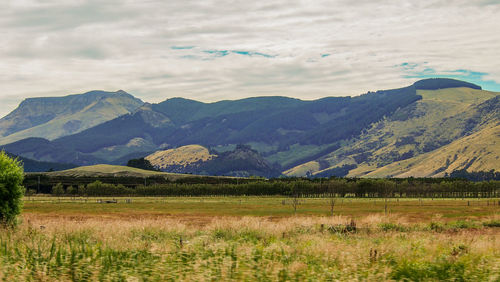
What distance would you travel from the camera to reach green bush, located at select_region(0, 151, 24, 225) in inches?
1624

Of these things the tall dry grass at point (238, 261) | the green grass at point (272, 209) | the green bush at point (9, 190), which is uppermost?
the green bush at point (9, 190)

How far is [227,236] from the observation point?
3434 centimetres

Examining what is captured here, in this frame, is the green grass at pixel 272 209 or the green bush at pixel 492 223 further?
the green grass at pixel 272 209

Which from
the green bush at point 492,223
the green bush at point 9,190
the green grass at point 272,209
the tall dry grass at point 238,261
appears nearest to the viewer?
the tall dry grass at point 238,261

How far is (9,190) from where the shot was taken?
1656 inches

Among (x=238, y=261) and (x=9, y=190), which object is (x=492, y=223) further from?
(x=9, y=190)

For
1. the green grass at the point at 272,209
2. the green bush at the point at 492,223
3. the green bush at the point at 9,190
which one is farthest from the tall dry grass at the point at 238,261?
the green grass at the point at 272,209

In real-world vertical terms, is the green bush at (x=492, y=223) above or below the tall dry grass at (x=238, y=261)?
below

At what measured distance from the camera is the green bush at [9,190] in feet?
135

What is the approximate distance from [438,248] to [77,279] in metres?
17.1

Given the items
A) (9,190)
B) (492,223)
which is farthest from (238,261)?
(492,223)

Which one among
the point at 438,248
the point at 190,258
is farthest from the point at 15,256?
the point at 438,248

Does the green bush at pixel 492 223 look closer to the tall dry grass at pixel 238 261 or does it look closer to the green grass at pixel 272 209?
the green grass at pixel 272 209

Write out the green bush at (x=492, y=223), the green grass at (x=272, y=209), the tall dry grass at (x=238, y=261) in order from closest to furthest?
the tall dry grass at (x=238, y=261) < the green bush at (x=492, y=223) < the green grass at (x=272, y=209)
